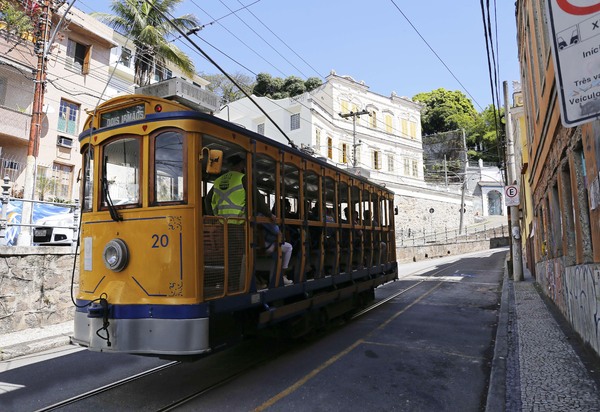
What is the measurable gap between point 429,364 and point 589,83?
476 centimetres

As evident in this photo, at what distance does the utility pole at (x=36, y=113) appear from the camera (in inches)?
377

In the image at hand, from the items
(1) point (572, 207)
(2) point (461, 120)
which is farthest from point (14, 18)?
(2) point (461, 120)

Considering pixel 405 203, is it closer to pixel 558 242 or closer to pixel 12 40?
pixel 558 242

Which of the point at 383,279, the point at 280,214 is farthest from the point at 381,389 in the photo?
the point at 383,279

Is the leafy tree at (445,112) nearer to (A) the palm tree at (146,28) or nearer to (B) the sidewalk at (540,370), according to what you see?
(A) the palm tree at (146,28)

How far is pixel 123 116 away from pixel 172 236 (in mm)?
1803

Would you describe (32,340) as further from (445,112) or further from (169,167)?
(445,112)

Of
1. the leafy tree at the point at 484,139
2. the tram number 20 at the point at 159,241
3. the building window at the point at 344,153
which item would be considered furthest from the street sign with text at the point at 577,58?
the leafy tree at the point at 484,139

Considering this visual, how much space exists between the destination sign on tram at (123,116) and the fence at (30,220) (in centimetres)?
408

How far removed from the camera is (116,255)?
14.8 feet

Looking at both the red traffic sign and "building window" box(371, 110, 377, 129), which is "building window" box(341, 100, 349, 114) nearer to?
"building window" box(371, 110, 377, 129)

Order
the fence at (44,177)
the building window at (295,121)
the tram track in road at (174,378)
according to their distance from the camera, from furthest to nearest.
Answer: the building window at (295,121), the fence at (44,177), the tram track in road at (174,378)

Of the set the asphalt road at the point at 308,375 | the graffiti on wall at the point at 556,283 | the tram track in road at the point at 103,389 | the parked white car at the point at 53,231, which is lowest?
the asphalt road at the point at 308,375

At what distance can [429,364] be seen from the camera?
5.82 m
